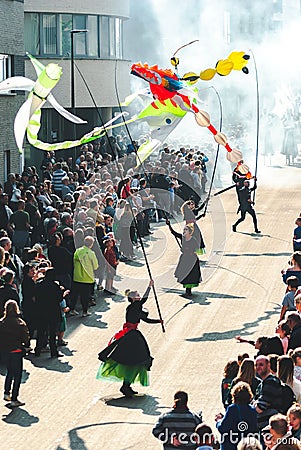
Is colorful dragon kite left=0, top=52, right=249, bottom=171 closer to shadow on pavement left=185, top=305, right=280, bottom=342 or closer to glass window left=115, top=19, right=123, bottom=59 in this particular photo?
shadow on pavement left=185, top=305, right=280, bottom=342

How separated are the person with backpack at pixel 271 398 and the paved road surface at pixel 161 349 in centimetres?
181

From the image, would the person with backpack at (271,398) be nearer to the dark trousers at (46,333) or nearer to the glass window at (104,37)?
the dark trousers at (46,333)

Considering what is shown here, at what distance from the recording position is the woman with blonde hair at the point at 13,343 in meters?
12.8

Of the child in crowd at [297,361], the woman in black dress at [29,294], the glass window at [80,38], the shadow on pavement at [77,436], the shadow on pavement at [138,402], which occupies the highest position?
the glass window at [80,38]

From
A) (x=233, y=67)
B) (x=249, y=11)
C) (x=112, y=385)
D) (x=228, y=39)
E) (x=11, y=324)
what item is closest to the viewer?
(x=11, y=324)

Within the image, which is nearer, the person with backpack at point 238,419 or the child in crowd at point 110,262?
the person with backpack at point 238,419

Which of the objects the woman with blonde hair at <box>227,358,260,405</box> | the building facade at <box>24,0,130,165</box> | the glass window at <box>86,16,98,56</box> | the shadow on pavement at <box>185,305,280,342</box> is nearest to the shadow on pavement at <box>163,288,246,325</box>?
the shadow on pavement at <box>185,305,280,342</box>

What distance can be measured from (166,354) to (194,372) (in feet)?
3.26

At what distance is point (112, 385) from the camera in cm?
1371

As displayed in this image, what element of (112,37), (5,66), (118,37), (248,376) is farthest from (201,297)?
(118,37)

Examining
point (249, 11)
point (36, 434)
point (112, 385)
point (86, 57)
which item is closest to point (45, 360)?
point (112, 385)

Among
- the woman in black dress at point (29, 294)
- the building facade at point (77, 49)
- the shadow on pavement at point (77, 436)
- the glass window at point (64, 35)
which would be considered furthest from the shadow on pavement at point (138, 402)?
the glass window at point (64, 35)

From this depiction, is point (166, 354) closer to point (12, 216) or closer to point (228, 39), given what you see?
point (12, 216)

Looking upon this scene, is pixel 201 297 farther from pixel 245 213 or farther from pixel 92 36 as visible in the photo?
pixel 92 36
